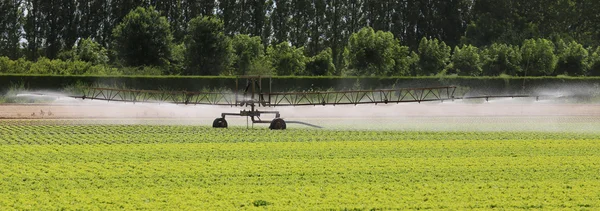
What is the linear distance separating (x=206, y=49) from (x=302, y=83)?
52.5ft

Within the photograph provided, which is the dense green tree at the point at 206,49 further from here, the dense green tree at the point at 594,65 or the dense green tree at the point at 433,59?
the dense green tree at the point at 594,65

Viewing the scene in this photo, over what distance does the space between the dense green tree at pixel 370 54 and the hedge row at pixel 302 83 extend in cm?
930

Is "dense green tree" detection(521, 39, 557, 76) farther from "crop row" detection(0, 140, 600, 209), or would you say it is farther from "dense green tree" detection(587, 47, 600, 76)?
"crop row" detection(0, 140, 600, 209)

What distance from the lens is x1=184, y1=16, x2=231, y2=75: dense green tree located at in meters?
67.9

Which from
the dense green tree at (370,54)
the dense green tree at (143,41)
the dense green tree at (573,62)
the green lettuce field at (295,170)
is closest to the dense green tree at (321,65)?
the dense green tree at (370,54)

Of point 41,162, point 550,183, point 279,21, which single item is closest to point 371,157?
point 550,183

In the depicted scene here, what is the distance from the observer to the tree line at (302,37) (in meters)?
68.2

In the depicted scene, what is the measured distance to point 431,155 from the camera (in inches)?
823

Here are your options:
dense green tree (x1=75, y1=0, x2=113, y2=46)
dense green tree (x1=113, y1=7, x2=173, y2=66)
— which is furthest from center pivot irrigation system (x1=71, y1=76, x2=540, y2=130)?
dense green tree (x1=75, y1=0, x2=113, y2=46)

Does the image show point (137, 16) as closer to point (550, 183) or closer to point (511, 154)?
point (511, 154)

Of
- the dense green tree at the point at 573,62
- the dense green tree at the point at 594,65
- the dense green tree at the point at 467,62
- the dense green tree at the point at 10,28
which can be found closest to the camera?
the dense green tree at the point at 467,62

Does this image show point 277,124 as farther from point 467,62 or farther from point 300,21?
point 300,21

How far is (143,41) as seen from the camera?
70.6m

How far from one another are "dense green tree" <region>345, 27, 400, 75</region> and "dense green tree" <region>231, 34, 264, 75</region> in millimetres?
8474
